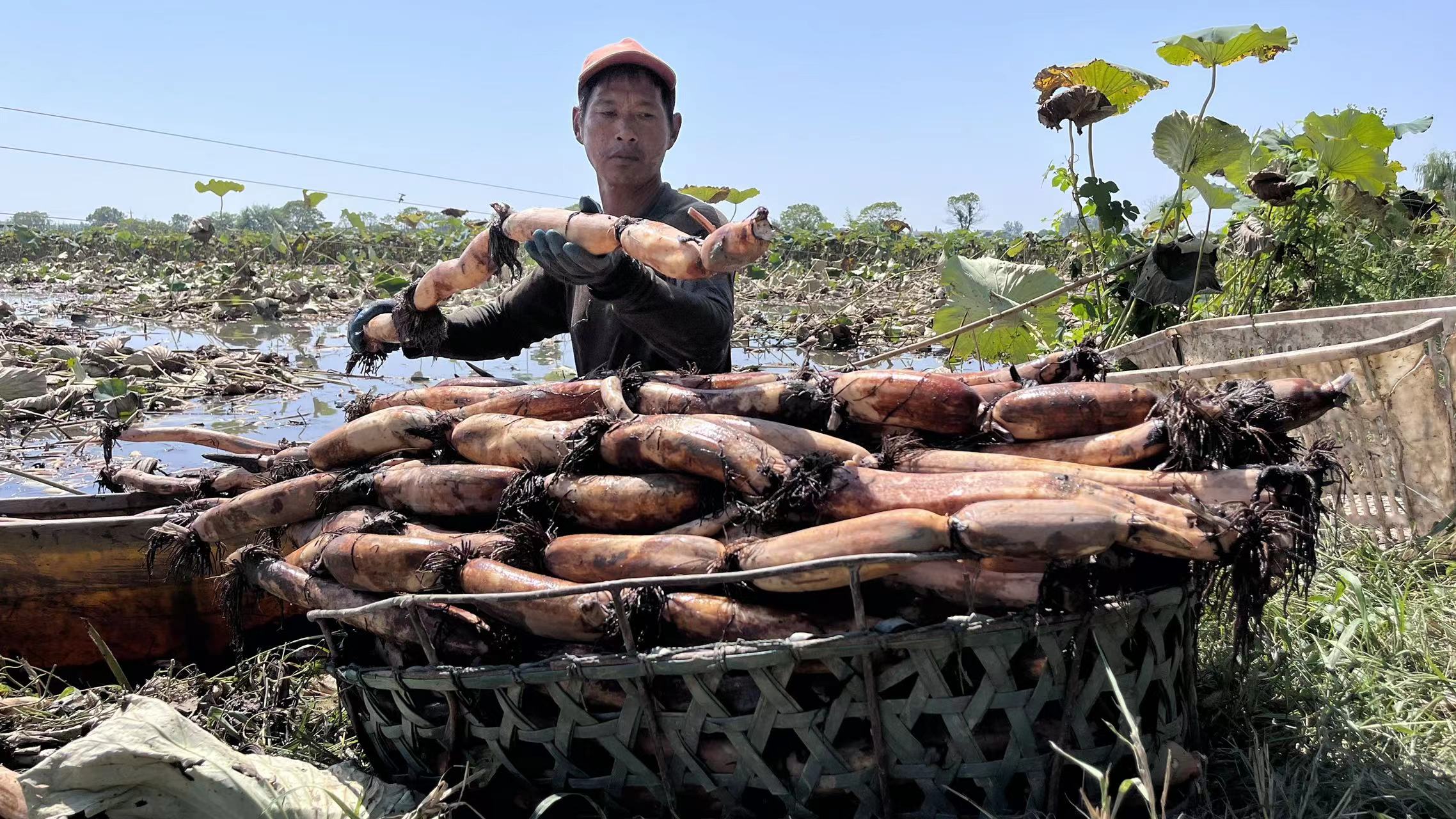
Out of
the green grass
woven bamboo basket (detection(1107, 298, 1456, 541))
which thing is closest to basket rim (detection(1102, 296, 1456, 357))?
woven bamboo basket (detection(1107, 298, 1456, 541))

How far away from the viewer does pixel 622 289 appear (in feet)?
7.97

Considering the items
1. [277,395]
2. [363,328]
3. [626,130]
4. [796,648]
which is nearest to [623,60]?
[626,130]

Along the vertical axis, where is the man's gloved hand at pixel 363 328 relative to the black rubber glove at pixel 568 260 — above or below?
below

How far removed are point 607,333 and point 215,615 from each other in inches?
53.9

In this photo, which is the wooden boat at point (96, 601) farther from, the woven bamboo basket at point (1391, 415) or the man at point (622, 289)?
the woven bamboo basket at point (1391, 415)

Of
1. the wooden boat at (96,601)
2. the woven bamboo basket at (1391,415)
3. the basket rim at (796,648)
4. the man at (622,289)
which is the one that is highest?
the man at (622,289)

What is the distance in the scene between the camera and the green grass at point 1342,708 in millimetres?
1667

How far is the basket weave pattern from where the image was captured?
149 centimetres

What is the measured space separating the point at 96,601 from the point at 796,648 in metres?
2.12

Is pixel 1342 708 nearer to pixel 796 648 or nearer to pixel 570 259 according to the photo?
pixel 796 648

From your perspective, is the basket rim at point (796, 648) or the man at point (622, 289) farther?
the man at point (622, 289)

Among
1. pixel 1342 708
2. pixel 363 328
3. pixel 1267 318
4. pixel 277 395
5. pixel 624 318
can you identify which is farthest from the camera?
pixel 277 395

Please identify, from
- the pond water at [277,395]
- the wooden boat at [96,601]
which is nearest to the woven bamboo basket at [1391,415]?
the pond water at [277,395]

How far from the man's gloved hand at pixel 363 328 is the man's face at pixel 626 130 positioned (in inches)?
30.8
